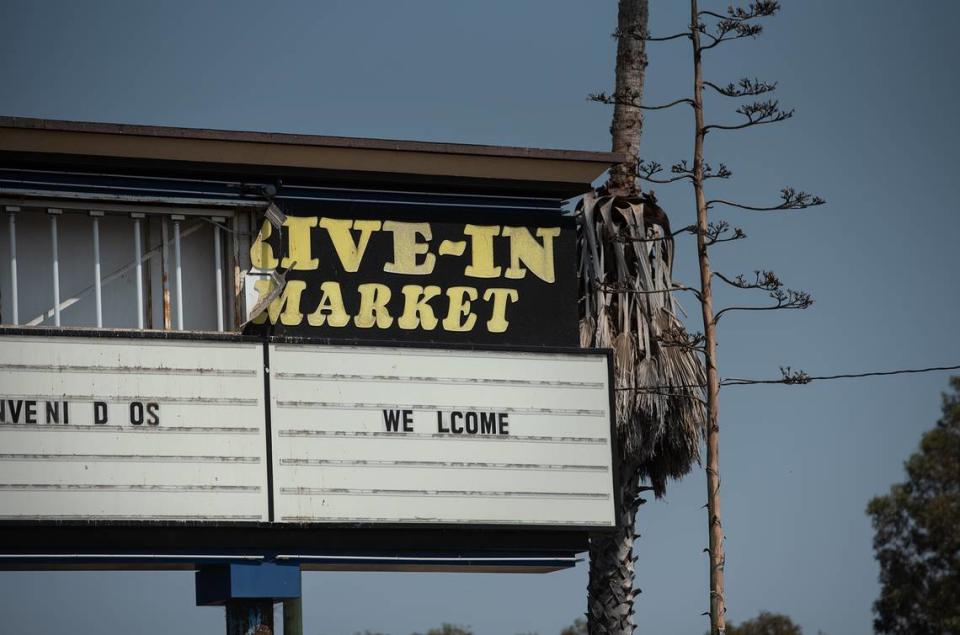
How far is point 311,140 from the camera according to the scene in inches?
775

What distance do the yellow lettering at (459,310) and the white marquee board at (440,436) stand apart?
37cm

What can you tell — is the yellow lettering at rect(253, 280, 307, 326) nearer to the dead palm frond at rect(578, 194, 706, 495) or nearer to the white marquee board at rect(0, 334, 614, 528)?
the white marquee board at rect(0, 334, 614, 528)

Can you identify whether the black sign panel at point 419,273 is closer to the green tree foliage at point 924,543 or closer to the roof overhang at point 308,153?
the roof overhang at point 308,153

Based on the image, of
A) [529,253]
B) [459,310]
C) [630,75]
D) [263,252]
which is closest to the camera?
[263,252]

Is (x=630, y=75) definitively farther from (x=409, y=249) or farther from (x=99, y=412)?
(x=99, y=412)

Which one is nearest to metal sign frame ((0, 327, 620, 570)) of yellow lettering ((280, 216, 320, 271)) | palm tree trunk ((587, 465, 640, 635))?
yellow lettering ((280, 216, 320, 271))

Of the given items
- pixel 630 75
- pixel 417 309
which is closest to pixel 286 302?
pixel 417 309

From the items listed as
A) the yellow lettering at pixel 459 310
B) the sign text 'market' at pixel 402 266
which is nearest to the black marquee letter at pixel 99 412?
the sign text 'market' at pixel 402 266

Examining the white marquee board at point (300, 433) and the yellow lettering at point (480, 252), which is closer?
the white marquee board at point (300, 433)

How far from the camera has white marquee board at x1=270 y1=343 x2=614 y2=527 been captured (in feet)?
64.3

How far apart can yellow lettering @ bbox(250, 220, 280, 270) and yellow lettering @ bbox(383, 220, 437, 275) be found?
1.33 meters

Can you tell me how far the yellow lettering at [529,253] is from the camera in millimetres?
20922

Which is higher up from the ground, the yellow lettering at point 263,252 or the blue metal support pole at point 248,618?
the yellow lettering at point 263,252

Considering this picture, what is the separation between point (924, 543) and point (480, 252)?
1401 inches
